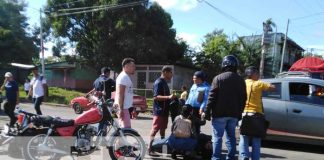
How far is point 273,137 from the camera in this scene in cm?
1014

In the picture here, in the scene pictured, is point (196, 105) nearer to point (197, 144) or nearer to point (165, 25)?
point (197, 144)

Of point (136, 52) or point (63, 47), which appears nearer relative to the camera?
point (136, 52)

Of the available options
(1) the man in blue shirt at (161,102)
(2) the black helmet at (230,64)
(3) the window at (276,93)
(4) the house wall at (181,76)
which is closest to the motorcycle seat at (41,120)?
(1) the man in blue shirt at (161,102)

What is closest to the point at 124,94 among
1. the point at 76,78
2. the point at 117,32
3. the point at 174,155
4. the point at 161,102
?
the point at 161,102

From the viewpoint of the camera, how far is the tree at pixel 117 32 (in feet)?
114

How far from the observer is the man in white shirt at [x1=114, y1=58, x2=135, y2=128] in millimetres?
7293

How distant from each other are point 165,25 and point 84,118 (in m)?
30.2

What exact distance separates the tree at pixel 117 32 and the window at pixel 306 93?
25004 mm

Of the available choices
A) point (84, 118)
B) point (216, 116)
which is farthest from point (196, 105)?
point (84, 118)

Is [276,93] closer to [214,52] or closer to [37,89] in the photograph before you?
[37,89]

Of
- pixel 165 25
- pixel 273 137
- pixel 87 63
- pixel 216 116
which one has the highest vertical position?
pixel 165 25

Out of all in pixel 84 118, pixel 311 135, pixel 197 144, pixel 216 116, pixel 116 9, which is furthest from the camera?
pixel 116 9

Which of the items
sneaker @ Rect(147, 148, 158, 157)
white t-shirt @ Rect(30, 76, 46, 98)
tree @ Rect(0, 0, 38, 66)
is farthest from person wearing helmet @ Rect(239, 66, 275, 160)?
tree @ Rect(0, 0, 38, 66)

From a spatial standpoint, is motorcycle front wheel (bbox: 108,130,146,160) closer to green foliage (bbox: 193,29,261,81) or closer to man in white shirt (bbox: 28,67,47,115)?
man in white shirt (bbox: 28,67,47,115)
